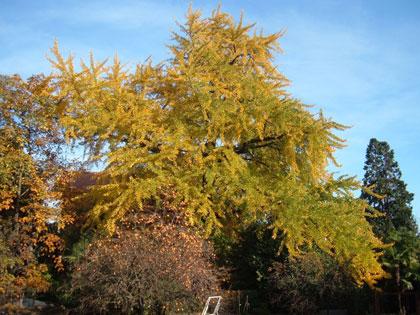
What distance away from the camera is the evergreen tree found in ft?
89.2

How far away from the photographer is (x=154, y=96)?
1542cm

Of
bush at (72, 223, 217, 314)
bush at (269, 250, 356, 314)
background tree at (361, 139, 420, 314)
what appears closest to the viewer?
bush at (72, 223, 217, 314)

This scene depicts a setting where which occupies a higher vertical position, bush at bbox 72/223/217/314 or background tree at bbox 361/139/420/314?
background tree at bbox 361/139/420/314

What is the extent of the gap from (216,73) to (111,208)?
476cm

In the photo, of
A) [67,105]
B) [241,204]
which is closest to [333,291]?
[241,204]

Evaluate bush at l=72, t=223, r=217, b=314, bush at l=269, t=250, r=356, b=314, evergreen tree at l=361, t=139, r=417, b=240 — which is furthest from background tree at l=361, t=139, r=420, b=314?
bush at l=72, t=223, r=217, b=314

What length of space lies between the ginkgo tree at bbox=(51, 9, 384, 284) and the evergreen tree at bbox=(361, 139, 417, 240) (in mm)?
13835

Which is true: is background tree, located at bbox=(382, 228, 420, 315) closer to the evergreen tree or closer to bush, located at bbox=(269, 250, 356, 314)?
bush, located at bbox=(269, 250, 356, 314)

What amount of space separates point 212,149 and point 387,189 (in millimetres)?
17570

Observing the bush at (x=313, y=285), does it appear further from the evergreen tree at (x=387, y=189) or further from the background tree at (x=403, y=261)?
the evergreen tree at (x=387, y=189)

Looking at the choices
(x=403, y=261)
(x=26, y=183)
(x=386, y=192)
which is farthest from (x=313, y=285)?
(x=386, y=192)

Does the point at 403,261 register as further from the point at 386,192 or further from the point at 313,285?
the point at 386,192

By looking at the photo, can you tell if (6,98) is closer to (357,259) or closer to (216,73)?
(216,73)

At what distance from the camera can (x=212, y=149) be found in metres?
13.7
